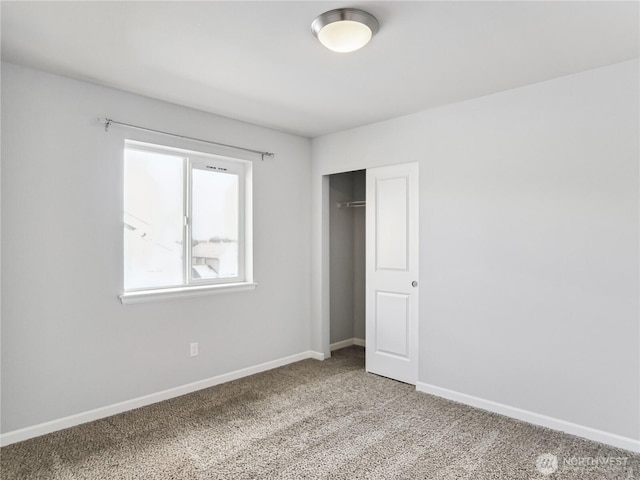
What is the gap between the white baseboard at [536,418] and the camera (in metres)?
2.58

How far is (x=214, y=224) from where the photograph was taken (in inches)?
150

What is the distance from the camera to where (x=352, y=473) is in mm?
2287

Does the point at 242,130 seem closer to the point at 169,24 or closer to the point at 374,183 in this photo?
the point at 374,183

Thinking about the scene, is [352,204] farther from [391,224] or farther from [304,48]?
[304,48]

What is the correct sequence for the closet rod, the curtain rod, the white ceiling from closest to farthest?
the white ceiling
the curtain rod
the closet rod

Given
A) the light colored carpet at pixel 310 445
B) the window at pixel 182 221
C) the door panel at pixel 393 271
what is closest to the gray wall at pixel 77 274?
the window at pixel 182 221

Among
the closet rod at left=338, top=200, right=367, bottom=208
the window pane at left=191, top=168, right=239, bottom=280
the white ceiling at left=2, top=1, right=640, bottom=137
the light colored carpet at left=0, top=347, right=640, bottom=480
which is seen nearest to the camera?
the white ceiling at left=2, top=1, right=640, bottom=137

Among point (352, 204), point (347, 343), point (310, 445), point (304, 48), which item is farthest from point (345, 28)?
point (347, 343)

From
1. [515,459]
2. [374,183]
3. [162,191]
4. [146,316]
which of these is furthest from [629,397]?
[162,191]

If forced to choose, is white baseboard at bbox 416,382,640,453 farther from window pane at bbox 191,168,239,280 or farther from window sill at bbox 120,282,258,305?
window pane at bbox 191,168,239,280

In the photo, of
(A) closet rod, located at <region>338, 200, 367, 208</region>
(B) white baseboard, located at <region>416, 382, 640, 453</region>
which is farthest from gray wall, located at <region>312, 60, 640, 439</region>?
(A) closet rod, located at <region>338, 200, 367, 208</region>

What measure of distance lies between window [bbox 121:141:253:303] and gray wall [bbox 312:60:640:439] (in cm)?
168

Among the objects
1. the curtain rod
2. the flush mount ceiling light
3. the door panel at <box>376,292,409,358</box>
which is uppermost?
the flush mount ceiling light

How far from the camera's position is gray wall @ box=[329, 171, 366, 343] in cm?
496
